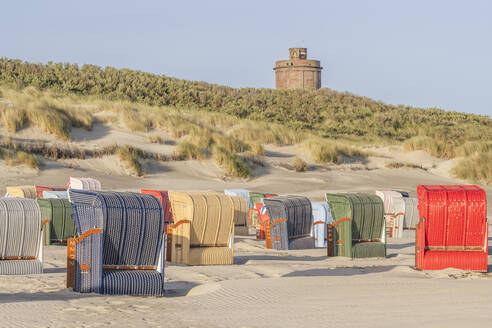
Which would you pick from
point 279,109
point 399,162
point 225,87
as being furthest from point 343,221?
point 225,87

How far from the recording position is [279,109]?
65438 millimetres

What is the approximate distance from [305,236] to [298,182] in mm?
15109

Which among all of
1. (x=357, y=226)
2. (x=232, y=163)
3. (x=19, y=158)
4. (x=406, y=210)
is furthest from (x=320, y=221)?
(x=232, y=163)

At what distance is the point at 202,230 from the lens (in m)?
13.2

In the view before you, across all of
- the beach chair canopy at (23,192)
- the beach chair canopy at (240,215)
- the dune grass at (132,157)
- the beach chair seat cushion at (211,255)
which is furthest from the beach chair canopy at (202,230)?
the dune grass at (132,157)

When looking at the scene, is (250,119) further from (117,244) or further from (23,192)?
(117,244)

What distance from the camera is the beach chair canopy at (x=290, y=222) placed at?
16.1m

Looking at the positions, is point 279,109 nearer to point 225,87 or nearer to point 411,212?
point 225,87

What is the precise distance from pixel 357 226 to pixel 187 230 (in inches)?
150

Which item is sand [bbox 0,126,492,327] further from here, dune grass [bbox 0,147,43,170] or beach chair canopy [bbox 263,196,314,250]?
dune grass [bbox 0,147,43,170]

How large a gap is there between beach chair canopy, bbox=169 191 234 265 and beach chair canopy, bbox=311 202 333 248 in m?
4.94

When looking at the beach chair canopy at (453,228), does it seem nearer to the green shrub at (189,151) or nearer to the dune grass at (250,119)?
the dune grass at (250,119)

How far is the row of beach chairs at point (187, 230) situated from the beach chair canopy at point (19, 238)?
1cm

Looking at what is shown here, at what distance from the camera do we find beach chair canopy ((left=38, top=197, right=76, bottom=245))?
15.0 meters
